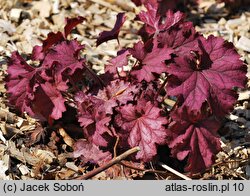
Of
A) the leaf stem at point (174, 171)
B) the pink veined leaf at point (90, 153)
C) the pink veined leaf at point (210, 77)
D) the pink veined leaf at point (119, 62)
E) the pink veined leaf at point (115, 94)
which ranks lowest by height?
the leaf stem at point (174, 171)

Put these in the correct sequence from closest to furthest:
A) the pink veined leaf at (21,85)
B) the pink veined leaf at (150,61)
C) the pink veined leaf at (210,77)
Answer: the pink veined leaf at (210,77), the pink veined leaf at (150,61), the pink veined leaf at (21,85)

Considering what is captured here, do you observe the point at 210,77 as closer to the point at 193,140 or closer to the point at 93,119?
the point at 193,140

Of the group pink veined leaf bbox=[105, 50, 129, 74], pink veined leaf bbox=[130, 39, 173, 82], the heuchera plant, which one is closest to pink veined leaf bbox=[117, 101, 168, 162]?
the heuchera plant

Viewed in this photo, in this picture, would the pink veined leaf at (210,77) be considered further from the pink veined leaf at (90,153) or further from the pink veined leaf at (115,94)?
the pink veined leaf at (90,153)

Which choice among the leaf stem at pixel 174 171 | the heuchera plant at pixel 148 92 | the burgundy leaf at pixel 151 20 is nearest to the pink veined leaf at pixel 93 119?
the heuchera plant at pixel 148 92

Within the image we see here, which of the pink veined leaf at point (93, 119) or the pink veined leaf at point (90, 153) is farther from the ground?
the pink veined leaf at point (93, 119)

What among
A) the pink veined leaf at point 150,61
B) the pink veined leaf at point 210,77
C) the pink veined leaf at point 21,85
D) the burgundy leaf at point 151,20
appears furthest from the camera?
the burgundy leaf at point 151,20

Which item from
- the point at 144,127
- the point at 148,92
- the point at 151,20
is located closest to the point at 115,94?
the point at 148,92

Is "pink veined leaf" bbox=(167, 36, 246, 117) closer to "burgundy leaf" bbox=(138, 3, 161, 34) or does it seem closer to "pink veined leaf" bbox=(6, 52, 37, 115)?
"burgundy leaf" bbox=(138, 3, 161, 34)
